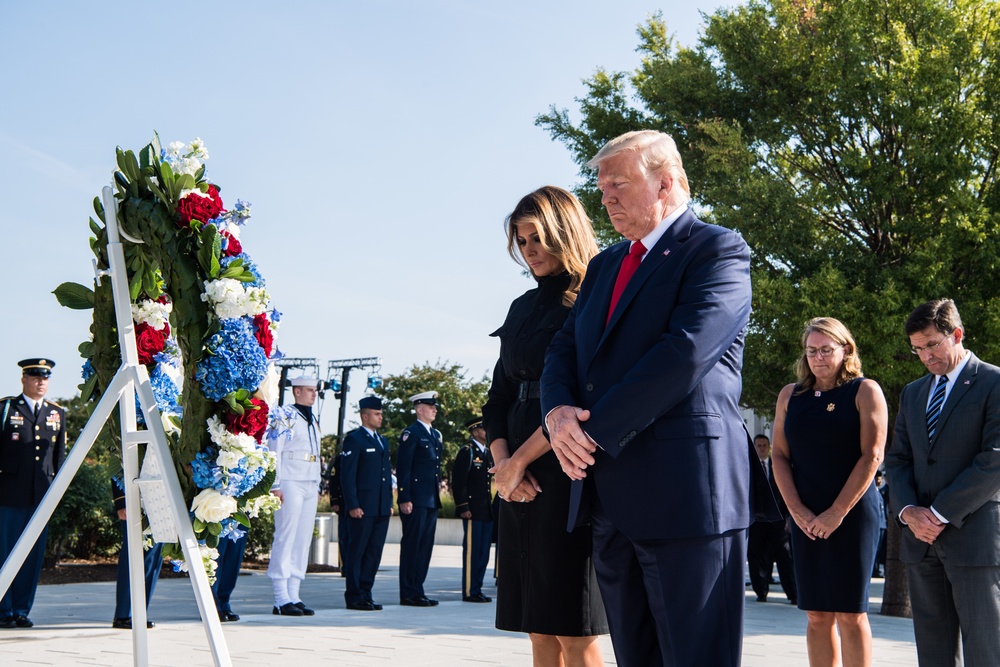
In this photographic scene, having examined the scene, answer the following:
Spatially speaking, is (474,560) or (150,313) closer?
(150,313)

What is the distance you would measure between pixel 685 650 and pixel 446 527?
81.5 feet

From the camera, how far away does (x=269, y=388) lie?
12.6 ft

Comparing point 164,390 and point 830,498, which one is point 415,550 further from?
point 164,390

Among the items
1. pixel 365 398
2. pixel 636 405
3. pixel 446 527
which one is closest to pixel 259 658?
pixel 636 405

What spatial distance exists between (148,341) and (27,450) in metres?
5.97

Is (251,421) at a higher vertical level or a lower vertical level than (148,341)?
lower

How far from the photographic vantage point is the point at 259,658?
21.4 feet

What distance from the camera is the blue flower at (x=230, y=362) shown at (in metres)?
3.67

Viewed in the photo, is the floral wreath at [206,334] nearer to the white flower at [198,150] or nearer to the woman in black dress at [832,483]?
the white flower at [198,150]

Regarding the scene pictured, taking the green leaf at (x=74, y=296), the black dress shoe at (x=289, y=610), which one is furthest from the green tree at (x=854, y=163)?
the green leaf at (x=74, y=296)

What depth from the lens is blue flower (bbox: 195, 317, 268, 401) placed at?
3.67m

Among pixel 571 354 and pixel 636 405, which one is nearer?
pixel 636 405

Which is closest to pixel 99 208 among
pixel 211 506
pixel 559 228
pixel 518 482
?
pixel 211 506

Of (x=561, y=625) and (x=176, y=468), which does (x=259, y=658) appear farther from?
(x=561, y=625)
